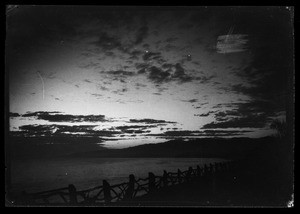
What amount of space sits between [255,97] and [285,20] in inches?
41.2

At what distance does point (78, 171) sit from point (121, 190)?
0.63 metres

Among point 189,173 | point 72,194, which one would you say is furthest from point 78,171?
point 189,173

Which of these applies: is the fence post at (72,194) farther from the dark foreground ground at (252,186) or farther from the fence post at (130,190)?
the fence post at (130,190)

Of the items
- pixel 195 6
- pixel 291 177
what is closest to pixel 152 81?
pixel 195 6

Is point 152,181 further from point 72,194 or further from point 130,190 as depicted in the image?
point 72,194

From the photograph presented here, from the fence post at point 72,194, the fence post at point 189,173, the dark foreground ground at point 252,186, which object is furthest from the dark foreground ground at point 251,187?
the fence post at point 72,194

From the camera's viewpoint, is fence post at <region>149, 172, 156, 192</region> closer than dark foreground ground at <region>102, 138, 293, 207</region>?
No

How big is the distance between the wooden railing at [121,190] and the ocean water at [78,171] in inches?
2.6

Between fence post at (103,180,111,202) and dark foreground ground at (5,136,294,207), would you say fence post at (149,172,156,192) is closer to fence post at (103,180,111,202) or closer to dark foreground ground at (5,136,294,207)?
dark foreground ground at (5,136,294,207)

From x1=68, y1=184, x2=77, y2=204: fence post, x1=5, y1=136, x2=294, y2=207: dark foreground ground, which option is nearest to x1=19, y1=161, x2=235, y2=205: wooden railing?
x1=68, y1=184, x2=77, y2=204: fence post

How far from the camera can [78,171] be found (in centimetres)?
437

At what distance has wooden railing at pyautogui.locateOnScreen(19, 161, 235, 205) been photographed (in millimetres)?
4211

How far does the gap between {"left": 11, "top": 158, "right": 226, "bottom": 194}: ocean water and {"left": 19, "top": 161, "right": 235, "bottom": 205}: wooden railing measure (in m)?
0.07

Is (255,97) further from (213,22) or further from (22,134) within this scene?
(22,134)
